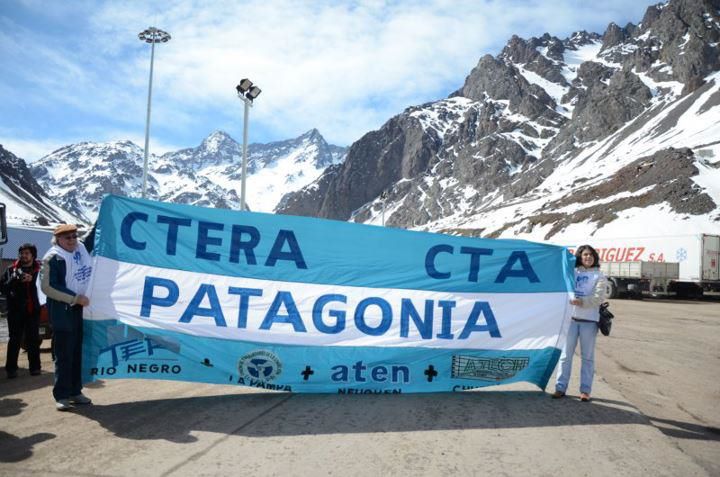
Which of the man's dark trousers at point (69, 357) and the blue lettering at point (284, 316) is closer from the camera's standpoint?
the man's dark trousers at point (69, 357)

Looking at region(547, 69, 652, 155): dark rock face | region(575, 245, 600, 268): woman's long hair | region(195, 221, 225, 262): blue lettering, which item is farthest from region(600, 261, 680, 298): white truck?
region(547, 69, 652, 155): dark rock face

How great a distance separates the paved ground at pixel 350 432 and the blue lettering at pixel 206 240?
1570mm

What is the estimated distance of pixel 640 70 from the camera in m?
167

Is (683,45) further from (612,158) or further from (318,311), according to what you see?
(318,311)

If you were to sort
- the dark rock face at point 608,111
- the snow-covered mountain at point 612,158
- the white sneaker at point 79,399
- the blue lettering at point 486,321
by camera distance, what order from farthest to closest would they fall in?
the dark rock face at point 608,111 < the snow-covered mountain at point 612,158 < the blue lettering at point 486,321 < the white sneaker at point 79,399

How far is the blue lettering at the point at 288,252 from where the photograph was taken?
20.0 ft

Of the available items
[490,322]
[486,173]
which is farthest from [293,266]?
[486,173]

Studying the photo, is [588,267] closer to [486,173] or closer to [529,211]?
[529,211]

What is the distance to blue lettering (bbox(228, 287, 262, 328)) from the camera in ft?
19.2

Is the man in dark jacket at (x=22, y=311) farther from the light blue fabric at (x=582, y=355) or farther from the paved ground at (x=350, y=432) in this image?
the light blue fabric at (x=582, y=355)

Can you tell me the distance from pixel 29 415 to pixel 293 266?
2973 millimetres

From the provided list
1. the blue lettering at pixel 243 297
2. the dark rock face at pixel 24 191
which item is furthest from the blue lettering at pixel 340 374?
the dark rock face at pixel 24 191

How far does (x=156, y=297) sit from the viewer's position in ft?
18.8

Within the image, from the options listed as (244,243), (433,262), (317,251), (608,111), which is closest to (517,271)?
(433,262)
